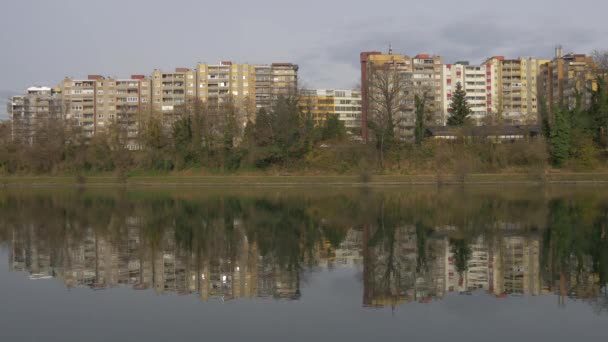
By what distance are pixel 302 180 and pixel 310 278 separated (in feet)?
165

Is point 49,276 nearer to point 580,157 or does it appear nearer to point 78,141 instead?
point 580,157

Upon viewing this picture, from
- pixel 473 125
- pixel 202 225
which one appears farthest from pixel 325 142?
pixel 202 225

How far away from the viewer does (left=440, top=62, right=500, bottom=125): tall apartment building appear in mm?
122625

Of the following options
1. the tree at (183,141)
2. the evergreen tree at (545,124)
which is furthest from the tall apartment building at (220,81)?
the evergreen tree at (545,124)

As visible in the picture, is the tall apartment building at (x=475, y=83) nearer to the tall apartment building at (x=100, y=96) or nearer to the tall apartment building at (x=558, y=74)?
the tall apartment building at (x=558, y=74)

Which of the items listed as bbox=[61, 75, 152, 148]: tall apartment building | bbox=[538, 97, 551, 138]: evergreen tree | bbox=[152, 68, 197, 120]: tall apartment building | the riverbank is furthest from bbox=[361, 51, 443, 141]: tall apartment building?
bbox=[61, 75, 152, 148]: tall apartment building

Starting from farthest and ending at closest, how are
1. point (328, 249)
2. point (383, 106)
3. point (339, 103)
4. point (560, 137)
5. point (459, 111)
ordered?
point (339, 103) → point (459, 111) → point (383, 106) → point (560, 137) → point (328, 249)

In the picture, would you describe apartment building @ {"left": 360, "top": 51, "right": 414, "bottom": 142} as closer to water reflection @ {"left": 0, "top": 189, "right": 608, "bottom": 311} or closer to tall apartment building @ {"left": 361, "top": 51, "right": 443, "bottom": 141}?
tall apartment building @ {"left": 361, "top": 51, "right": 443, "bottom": 141}

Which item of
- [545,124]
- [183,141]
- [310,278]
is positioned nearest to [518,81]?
[545,124]

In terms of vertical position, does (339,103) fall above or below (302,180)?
above

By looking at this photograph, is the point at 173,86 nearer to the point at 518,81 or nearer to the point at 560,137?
the point at 518,81

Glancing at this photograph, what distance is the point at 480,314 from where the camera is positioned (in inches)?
502

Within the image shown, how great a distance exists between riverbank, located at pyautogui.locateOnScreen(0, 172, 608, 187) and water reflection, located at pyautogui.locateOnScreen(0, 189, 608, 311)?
86.2 ft

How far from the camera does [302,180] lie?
219 ft
